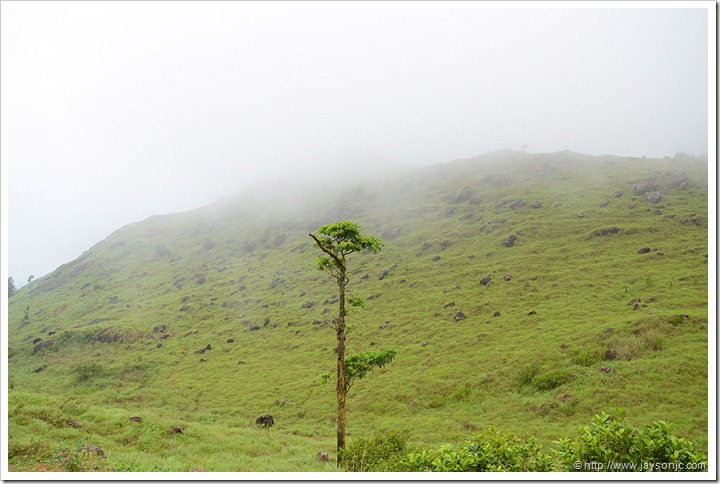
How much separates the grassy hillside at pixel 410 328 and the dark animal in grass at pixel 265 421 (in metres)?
1.32

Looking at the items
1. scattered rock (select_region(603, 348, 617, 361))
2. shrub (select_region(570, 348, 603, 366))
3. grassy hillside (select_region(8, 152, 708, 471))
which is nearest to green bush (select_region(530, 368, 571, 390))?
grassy hillside (select_region(8, 152, 708, 471))

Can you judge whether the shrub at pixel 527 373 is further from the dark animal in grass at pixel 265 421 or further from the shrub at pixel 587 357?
the dark animal in grass at pixel 265 421

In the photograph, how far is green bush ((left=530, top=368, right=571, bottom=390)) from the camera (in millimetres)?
33500

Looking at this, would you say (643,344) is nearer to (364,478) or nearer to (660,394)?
(660,394)

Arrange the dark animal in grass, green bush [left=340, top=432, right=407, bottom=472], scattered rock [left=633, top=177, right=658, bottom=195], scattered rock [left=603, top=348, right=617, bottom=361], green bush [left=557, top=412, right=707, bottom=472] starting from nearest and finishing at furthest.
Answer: green bush [left=557, top=412, right=707, bottom=472], green bush [left=340, top=432, right=407, bottom=472], scattered rock [left=603, top=348, right=617, bottom=361], the dark animal in grass, scattered rock [left=633, top=177, right=658, bottom=195]

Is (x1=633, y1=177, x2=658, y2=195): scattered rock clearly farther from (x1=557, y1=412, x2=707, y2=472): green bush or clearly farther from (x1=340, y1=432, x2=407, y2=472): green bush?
(x1=557, y1=412, x2=707, y2=472): green bush

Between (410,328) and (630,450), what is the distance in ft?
171

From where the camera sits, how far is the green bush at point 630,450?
686 cm

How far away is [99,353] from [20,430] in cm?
6643

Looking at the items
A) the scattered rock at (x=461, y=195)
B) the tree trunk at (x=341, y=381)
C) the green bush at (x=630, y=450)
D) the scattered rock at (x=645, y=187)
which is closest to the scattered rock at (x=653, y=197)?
the scattered rock at (x=645, y=187)

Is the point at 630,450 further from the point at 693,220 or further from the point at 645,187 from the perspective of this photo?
the point at 645,187

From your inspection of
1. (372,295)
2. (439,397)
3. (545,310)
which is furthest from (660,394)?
(372,295)

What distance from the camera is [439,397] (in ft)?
122

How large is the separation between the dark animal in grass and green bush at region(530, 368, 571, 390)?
27.5 m
